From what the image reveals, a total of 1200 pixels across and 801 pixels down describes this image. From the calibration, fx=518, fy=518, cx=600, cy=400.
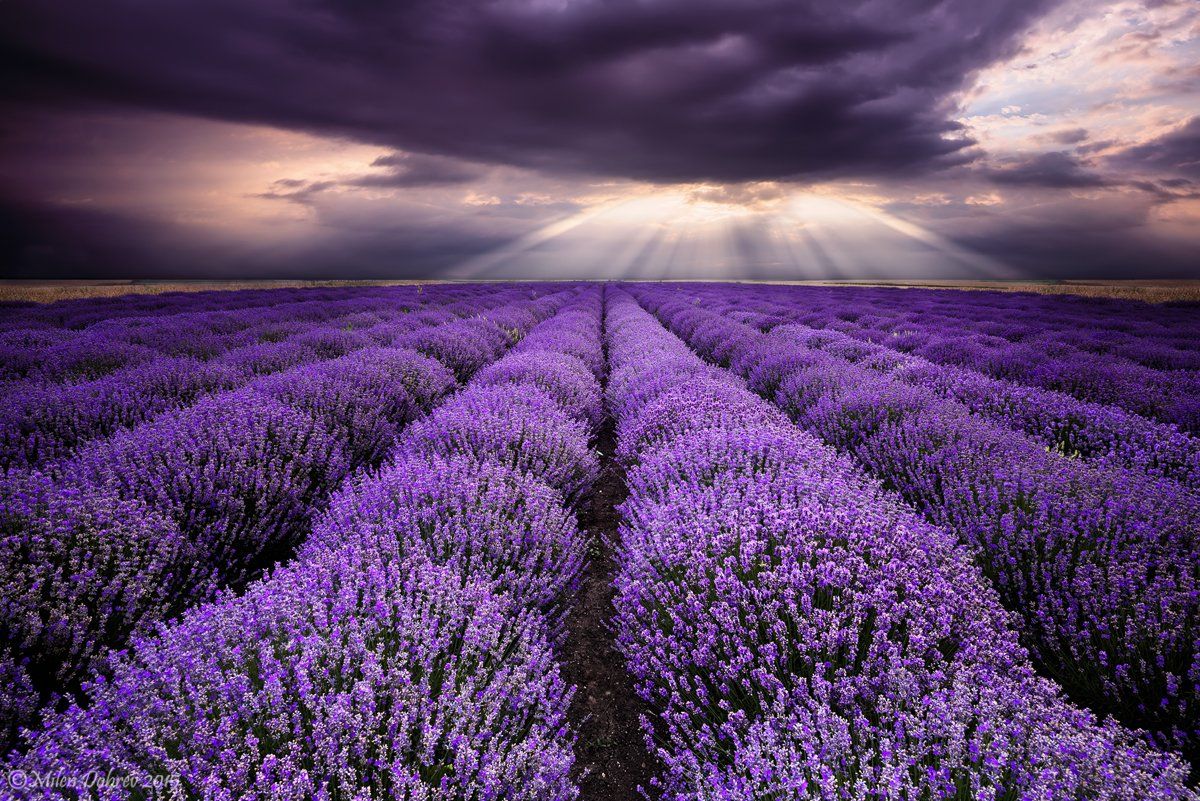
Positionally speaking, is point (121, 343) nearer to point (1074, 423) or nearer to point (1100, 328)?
point (1074, 423)

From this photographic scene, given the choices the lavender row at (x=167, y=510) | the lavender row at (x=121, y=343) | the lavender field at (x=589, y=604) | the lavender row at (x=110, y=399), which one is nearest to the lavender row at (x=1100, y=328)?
the lavender field at (x=589, y=604)

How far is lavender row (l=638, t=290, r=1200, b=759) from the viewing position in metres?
1.81

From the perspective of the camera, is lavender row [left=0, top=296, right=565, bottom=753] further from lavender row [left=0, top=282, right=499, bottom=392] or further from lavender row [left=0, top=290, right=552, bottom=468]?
lavender row [left=0, top=282, right=499, bottom=392]

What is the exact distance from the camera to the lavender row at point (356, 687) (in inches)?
46.4

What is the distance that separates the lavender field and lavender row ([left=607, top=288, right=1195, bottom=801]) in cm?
1

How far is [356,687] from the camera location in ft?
4.26

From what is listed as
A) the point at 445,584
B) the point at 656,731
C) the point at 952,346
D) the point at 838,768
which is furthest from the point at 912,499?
the point at 952,346

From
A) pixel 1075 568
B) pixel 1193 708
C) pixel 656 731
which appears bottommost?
pixel 656 731

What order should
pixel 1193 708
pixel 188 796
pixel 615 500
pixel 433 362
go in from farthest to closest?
pixel 433 362 → pixel 615 500 → pixel 1193 708 → pixel 188 796

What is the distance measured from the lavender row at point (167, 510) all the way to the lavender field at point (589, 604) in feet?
0.07

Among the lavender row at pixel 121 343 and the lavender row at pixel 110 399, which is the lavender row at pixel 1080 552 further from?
the lavender row at pixel 121 343

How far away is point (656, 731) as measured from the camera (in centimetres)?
215

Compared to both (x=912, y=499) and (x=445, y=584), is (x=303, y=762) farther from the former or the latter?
(x=912, y=499)

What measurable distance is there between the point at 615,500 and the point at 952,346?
681 cm
